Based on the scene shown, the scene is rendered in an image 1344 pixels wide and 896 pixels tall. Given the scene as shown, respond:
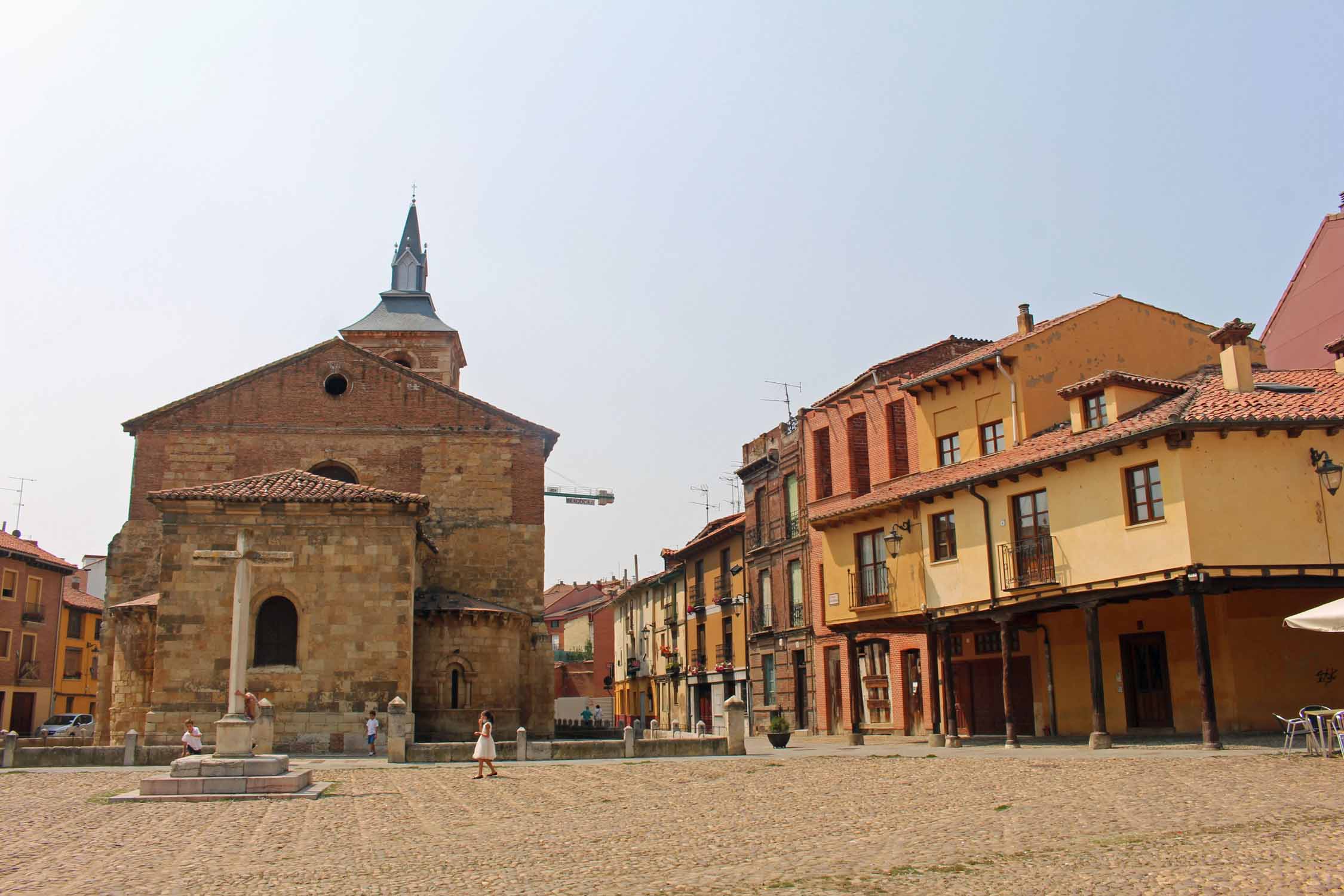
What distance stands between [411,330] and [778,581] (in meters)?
24.0

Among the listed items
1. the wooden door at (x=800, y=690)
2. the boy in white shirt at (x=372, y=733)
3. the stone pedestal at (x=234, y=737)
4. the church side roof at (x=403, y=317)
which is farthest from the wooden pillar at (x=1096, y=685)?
the church side roof at (x=403, y=317)

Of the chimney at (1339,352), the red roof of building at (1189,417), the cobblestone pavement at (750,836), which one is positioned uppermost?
the chimney at (1339,352)

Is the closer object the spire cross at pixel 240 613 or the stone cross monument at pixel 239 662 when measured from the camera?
the stone cross monument at pixel 239 662

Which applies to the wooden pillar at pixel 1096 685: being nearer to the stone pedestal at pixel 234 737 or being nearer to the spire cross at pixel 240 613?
the stone pedestal at pixel 234 737

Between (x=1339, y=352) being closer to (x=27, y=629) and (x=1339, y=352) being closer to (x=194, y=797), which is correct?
(x=194, y=797)

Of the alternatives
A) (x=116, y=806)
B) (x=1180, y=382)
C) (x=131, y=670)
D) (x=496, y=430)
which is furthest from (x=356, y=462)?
(x=1180, y=382)

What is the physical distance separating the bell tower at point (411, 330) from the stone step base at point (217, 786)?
33.7m

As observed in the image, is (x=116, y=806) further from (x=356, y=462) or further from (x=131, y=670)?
(x=356, y=462)

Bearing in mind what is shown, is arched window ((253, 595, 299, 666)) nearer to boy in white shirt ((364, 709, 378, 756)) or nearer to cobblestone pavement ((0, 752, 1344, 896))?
boy in white shirt ((364, 709, 378, 756))

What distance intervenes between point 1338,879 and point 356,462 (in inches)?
1219

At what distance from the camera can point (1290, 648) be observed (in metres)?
20.5

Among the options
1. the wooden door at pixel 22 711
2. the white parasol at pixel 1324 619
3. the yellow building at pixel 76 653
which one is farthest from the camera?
the yellow building at pixel 76 653

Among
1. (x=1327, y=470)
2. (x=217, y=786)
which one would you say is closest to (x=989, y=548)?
(x=1327, y=470)

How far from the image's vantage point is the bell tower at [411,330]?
52.1m
